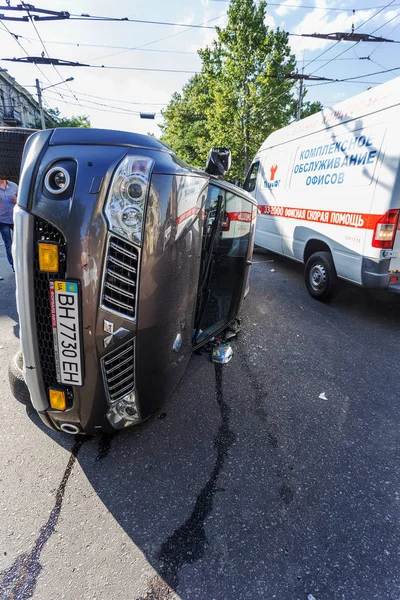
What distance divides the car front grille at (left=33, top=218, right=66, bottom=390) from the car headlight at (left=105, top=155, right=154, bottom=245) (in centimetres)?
27

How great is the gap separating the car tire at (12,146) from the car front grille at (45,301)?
129 cm

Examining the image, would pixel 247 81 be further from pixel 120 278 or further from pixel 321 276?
pixel 120 278

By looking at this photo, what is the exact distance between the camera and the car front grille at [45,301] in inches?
59.0

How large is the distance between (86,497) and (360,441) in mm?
1934

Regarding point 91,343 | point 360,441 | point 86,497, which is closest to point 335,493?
point 360,441

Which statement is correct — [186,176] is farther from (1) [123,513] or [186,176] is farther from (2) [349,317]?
(2) [349,317]

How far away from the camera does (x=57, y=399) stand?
174 centimetres

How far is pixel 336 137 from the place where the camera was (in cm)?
457

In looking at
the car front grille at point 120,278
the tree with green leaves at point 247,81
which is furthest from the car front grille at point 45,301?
the tree with green leaves at point 247,81

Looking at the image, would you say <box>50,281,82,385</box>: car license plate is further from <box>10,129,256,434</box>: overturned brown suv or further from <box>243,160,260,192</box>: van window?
<box>243,160,260,192</box>: van window

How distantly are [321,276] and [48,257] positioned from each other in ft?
14.6

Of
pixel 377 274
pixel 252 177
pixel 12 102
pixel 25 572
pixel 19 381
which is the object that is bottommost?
pixel 25 572

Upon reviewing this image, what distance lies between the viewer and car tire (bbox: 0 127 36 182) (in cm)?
233

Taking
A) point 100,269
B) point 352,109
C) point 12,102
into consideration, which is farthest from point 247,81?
→ point 12,102
